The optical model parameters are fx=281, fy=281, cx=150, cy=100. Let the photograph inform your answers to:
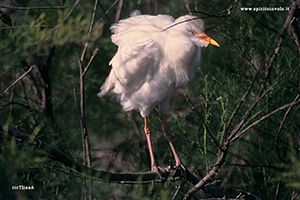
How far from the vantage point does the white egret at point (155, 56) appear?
1.36m

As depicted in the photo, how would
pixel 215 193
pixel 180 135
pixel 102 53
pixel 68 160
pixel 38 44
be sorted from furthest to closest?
pixel 102 53
pixel 180 135
pixel 215 193
pixel 38 44
pixel 68 160

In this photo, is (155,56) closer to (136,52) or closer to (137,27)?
(136,52)

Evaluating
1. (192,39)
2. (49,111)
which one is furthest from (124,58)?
(49,111)

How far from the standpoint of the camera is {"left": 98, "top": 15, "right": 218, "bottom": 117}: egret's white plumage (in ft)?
4.45

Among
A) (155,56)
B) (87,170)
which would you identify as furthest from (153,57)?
(87,170)

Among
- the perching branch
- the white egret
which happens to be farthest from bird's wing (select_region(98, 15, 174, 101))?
the perching branch

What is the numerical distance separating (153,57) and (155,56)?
1 cm

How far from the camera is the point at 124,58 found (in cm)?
139

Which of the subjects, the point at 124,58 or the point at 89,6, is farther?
the point at 89,6

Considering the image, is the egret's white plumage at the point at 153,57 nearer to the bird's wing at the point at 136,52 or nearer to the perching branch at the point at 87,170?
the bird's wing at the point at 136,52

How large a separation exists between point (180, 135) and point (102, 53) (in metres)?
0.83

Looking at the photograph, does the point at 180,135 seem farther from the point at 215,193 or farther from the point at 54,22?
the point at 54,22

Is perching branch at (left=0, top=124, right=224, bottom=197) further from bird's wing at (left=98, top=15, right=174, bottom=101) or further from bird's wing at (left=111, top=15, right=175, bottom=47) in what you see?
bird's wing at (left=111, top=15, right=175, bottom=47)

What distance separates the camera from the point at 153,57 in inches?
53.7
